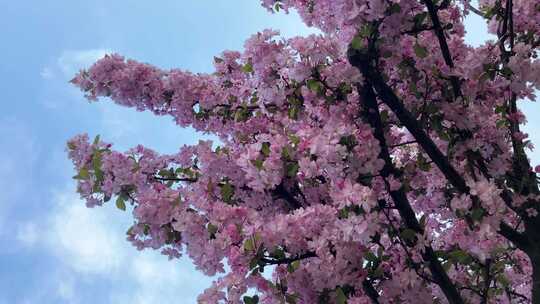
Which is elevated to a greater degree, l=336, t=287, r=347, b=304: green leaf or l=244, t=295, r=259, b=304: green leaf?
l=244, t=295, r=259, b=304: green leaf

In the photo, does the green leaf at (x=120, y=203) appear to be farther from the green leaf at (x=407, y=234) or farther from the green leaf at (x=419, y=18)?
the green leaf at (x=419, y=18)

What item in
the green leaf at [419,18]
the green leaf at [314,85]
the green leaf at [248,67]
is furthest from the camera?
the green leaf at [248,67]

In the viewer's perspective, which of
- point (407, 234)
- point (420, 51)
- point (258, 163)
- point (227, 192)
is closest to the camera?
point (258, 163)

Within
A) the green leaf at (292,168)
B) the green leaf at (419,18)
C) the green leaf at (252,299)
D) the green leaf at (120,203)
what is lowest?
the green leaf at (252,299)

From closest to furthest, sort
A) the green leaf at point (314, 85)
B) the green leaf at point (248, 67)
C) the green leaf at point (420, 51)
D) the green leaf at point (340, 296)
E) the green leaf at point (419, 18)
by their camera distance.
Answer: the green leaf at point (340, 296), the green leaf at point (314, 85), the green leaf at point (419, 18), the green leaf at point (420, 51), the green leaf at point (248, 67)

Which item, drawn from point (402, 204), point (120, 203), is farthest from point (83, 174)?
point (402, 204)

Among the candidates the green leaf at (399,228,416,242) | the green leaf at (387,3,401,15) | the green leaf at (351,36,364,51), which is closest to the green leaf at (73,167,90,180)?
the green leaf at (351,36,364,51)

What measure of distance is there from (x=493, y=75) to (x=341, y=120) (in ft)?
5.96

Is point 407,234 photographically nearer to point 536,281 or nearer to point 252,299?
point 252,299

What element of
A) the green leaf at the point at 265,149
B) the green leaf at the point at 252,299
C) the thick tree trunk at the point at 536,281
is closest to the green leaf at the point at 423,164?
the thick tree trunk at the point at 536,281

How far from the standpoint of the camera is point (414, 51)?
6.21m

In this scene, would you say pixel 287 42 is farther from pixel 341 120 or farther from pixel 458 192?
pixel 458 192

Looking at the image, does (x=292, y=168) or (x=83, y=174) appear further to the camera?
(x=83, y=174)

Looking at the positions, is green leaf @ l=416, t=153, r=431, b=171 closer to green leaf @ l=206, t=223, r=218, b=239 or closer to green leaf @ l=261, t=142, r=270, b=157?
green leaf @ l=261, t=142, r=270, b=157
